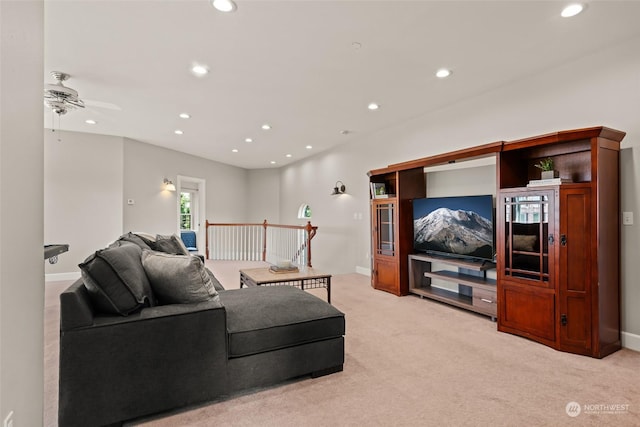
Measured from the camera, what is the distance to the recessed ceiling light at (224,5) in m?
2.24

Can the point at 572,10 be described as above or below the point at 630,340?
above

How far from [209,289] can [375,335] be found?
1.75 m

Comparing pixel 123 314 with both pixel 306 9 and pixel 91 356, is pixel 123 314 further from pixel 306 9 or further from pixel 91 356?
pixel 306 9

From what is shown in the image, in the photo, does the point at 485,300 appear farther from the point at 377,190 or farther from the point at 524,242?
the point at 377,190

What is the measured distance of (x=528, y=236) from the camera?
3131 millimetres

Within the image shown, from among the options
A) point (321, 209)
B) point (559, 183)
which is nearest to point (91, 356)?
point (559, 183)

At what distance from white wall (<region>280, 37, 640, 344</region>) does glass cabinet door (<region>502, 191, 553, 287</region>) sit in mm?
656

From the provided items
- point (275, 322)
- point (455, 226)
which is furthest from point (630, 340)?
point (275, 322)

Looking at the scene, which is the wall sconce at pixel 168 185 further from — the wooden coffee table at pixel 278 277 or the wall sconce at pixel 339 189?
the wooden coffee table at pixel 278 277

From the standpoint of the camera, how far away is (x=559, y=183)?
2.85 meters

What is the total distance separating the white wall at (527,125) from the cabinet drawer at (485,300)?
41.0 inches

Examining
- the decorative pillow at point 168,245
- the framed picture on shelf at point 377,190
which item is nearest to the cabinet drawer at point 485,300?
the framed picture on shelf at point 377,190

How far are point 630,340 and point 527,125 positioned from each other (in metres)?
2.28

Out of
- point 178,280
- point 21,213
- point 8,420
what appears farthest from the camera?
point 178,280
